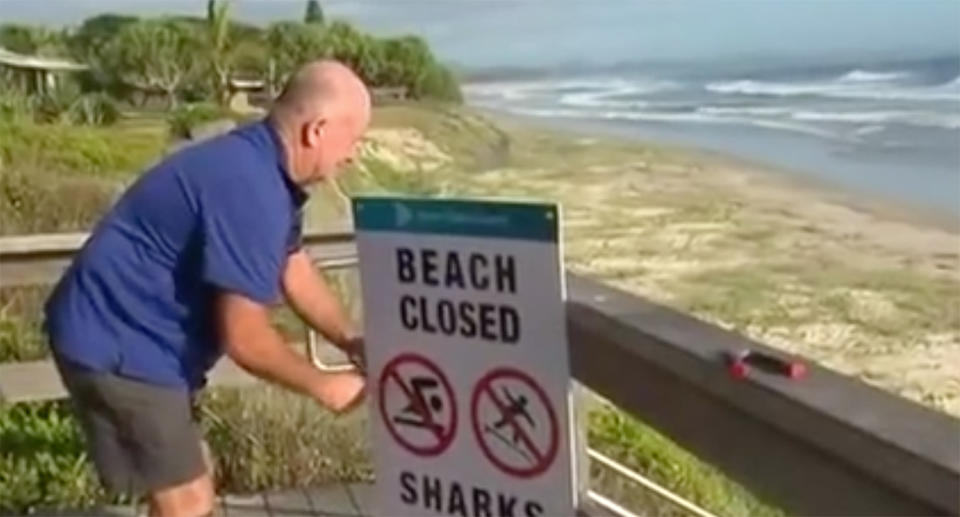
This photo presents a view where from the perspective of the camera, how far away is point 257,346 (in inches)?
97.2

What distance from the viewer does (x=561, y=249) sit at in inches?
89.5

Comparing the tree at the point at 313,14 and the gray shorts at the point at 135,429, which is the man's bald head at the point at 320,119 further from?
the tree at the point at 313,14

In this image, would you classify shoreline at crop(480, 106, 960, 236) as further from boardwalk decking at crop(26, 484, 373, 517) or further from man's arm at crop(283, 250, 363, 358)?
man's arm at crop(283, 250, 363, 358)

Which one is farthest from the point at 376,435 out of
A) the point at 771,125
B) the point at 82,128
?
the point at 771,125

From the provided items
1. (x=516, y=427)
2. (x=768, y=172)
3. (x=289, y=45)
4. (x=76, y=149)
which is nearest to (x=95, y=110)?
(x=76, y=149)

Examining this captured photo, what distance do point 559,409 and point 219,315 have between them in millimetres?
499

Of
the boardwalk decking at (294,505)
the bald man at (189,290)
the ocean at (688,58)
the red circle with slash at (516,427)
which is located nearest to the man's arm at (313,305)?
the bald man at (189,290)

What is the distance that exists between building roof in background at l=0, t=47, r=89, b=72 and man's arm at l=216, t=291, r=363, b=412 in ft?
9.38

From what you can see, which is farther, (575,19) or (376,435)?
(575,19)

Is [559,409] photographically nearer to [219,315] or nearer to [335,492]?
[219,315]

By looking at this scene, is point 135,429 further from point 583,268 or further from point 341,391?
point 583,268

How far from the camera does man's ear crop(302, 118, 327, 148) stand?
2479mm

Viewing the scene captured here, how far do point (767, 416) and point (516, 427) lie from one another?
2.01 ft

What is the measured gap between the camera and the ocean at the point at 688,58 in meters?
5.38
